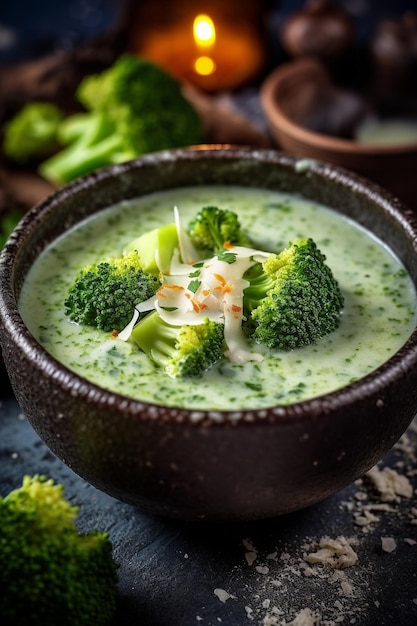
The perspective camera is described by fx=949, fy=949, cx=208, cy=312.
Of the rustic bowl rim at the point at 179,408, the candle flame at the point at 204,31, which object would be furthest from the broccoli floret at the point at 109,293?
the candle flame at the point at 204,31

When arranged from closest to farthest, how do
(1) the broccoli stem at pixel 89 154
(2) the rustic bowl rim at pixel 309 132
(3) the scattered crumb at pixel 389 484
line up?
(3) the scattered crumb at pixel 389 484, (2) the rustic bowl rim at pixel 309 132, (1) the broccoli stem at pixel 89 154

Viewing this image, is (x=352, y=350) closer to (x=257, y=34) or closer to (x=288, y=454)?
(x=288, y=454)

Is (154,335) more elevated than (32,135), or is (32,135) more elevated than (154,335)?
(154,335)

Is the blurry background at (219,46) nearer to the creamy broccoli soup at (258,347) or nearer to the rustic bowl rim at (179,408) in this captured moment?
the creamy broccoli soup at (258,347)

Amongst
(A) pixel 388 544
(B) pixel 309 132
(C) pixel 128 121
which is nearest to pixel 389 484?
(A) pixel 388 544

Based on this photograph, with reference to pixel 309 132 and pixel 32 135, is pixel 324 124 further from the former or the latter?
pixel 32 135

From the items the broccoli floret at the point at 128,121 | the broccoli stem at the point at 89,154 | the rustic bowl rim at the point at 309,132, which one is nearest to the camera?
the rustic bowl rim at the point at 309,132

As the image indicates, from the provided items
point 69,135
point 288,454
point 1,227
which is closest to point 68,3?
point 69,135
